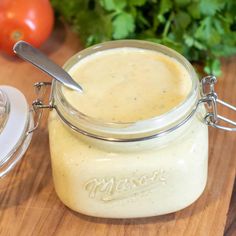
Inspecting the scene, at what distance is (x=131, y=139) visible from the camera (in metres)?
0.69

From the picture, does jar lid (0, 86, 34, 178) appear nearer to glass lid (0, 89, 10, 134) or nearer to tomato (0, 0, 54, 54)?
glass lid (0, 89, 10, 134)

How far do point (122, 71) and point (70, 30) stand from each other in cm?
41

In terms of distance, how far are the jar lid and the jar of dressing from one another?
0.09ft

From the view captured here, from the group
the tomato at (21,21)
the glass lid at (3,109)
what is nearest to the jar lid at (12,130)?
the glass lid at (3,109)

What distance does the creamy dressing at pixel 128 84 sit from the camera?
28.0 inches

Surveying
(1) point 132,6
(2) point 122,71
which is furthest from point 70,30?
(2) point 122,71

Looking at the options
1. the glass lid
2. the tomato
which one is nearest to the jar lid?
the glass lid

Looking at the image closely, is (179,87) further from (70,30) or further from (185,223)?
(70,30)

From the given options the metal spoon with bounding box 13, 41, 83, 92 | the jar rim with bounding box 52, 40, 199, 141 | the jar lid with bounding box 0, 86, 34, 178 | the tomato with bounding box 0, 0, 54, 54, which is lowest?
the tomato with bounding box 0, 0, 54, 54

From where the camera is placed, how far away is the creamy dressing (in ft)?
2.34

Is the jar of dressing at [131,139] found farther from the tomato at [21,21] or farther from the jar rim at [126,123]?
the tomato at [21,21]

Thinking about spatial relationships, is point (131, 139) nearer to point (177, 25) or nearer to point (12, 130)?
point (12, 130)

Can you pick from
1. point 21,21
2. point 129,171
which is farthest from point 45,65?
point 21,21

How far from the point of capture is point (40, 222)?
2.54ft
